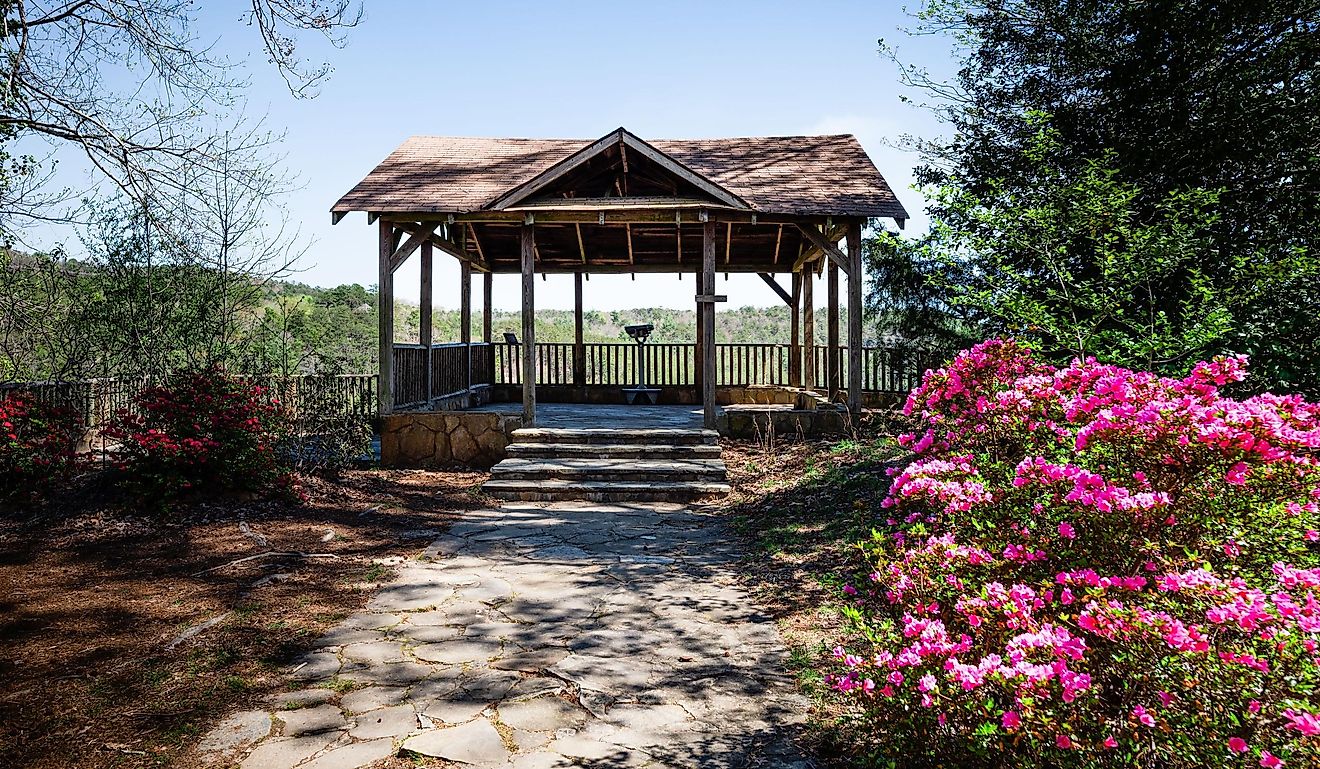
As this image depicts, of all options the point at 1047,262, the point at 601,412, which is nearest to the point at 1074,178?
the point at 1047,262

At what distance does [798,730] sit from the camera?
3393mm

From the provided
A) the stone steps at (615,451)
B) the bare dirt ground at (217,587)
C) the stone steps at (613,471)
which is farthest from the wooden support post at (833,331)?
the stone steps at (613,471)

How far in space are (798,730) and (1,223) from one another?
9118 mm

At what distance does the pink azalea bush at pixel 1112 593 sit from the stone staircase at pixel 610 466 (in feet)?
17.9

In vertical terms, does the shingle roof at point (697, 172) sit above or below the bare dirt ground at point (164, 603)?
above

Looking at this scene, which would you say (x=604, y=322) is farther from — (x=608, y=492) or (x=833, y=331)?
(x=608, y=492)

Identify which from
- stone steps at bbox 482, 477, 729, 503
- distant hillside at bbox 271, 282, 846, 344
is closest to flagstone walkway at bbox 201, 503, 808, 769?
stone steps at bbox 482, 477, 729, 503

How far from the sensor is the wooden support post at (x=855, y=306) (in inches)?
439

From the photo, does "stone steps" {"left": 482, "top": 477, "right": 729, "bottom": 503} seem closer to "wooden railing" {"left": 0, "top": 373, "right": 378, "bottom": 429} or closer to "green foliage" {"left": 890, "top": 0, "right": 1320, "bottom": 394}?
"wooden railing" {"left": 0, "top": 373, "right": 378, "bottom": 429}

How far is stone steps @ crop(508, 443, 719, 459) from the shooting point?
10.1 m

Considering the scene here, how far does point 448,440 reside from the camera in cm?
1105

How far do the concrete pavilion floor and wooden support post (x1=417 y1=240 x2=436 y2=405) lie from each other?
3.44 feet

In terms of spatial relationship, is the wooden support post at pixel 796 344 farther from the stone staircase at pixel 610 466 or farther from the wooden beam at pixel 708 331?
the stone staircase at pixel 610 466

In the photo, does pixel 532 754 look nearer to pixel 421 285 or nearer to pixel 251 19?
pixel 251 19
